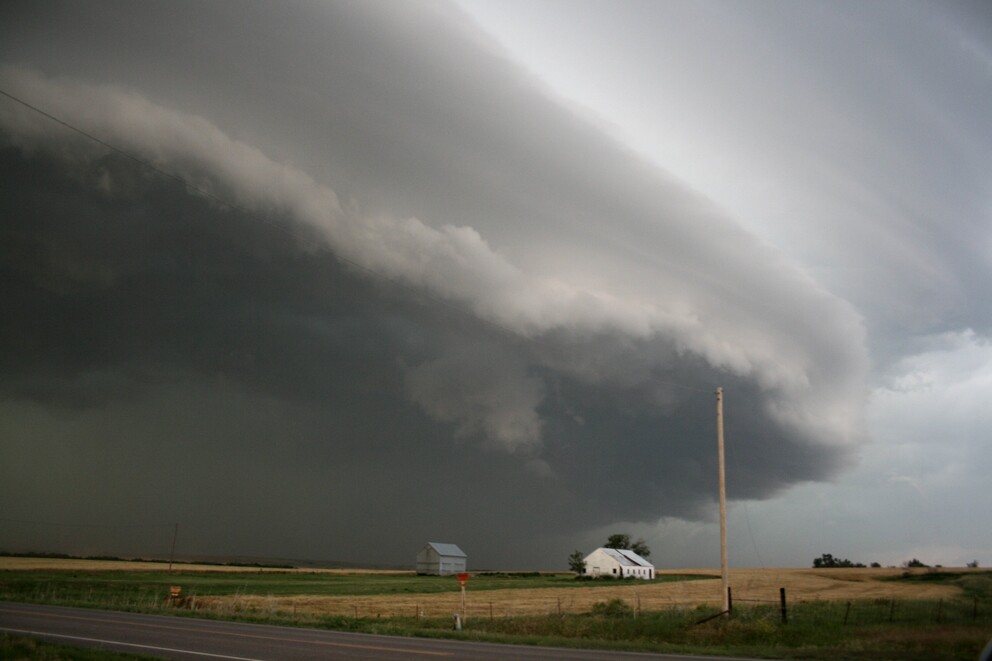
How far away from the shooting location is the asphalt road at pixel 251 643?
20141 mm

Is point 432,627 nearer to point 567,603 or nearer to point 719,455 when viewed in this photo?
point 719,455

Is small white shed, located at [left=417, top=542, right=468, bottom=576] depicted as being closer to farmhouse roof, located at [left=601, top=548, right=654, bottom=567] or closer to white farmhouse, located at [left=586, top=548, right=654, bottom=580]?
white farmhouse, located at [left=586, top=548, right=654, bottom=580]

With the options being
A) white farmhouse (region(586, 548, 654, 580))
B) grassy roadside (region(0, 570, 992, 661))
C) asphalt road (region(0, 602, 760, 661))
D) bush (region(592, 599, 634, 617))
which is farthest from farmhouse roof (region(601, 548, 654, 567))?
asphalt road (region(0, 602, 760, 661))

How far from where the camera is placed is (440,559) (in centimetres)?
14375

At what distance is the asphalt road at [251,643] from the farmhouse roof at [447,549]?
117 meters

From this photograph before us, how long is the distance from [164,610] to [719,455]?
1232 inches

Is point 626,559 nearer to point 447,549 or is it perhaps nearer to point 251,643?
point 447,549

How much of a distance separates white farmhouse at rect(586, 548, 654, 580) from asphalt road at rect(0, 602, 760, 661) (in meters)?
110

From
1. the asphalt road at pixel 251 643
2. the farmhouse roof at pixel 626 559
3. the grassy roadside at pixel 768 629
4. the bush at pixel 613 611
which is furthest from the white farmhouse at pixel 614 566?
the asphalt road at pixel 251 643

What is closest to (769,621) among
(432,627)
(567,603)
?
(432,627)

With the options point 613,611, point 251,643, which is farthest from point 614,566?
point 251,643

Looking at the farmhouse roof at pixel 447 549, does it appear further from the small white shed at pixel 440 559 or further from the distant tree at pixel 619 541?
the distant tree at pixel 619 541

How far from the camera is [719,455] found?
34.5 metres

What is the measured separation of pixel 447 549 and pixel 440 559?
4.00m
